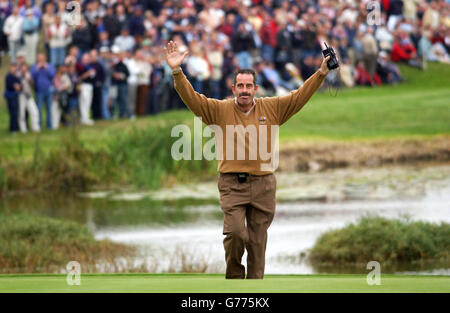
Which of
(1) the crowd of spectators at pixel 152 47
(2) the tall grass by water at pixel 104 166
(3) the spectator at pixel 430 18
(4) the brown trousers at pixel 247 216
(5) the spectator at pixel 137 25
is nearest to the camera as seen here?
(4) the brown trousers at pixel 247 216

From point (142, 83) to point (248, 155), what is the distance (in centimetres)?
2217

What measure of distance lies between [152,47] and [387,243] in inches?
647

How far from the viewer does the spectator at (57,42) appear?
Result: 1187 inches

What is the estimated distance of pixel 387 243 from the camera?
15641 mm

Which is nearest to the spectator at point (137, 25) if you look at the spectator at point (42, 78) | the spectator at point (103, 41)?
the spectator at point (103, 41)

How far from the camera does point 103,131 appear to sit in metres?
29.3

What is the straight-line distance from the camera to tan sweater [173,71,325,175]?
29.2 feet

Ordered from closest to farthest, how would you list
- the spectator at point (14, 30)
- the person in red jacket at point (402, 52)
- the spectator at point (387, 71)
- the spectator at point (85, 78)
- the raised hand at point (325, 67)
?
Result: the raised hand at point (325, 67) → the spectator at point (85, 78) → the spectator at point (14, 30) → the spectator at point (387, 71) → the person in red jacket at point (402, 52)

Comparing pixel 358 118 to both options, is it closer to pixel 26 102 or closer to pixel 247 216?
pixel 26 102

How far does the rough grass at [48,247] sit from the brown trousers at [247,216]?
5.53 metres

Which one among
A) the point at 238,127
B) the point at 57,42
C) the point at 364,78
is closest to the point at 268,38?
the point at 364,78

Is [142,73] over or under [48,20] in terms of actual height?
under

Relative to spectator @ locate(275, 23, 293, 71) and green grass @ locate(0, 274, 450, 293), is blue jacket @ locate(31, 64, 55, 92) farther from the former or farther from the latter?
green grass @ locate(0, 274, 450, 293)

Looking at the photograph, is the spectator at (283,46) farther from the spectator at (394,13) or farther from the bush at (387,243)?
the bush at (387,243)
